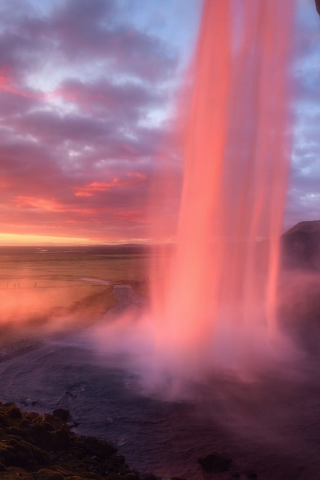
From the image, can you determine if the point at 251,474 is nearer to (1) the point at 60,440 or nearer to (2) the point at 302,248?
(1) the point at 60,440

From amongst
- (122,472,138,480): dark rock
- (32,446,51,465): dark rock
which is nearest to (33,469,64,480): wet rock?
(32,446,51,465): dark rock

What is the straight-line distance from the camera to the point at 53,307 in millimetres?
44812

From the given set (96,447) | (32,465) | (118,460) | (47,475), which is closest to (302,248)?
(96,447)

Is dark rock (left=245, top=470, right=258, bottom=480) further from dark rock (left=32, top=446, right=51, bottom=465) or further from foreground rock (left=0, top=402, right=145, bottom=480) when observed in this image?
dark rock (left=32, top=446, right=51, bottom=465)

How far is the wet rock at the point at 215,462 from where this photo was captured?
1380 centimetres

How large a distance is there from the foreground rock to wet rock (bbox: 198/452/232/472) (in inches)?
103

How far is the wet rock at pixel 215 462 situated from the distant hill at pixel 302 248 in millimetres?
44751

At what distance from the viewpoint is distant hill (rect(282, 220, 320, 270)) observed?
56.2m

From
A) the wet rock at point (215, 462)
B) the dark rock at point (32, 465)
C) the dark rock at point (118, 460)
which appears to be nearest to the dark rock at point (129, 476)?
the dark rock at point (118, 460)

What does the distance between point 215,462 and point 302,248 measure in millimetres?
49023

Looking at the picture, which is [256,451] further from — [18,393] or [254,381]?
[18,393]

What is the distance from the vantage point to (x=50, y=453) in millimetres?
13656

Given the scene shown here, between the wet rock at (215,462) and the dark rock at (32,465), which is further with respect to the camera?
the wet rock at (215,462)

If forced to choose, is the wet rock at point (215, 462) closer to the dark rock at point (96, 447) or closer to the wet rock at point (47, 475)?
the dark rock at point (96, 447)
